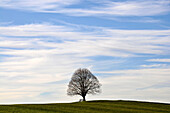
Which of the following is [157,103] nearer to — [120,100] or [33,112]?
[120,100]

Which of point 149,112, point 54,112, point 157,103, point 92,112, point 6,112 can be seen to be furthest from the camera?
point 157,103

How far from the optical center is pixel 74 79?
296 feet

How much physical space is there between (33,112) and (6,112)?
4.59 m

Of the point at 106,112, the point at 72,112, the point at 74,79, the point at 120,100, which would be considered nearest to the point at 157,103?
the point at 120,100

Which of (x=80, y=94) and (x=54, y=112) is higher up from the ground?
(x=80, y=94)

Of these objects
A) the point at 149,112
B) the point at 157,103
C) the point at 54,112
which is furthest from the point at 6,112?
the point at 157,103

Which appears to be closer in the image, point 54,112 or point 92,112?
point 54,112

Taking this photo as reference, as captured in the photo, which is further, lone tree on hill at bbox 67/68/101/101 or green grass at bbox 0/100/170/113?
lone tree on hill at bbox 67/68/101/101

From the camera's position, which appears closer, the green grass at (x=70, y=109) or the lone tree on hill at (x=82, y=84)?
the green grass at (x=70, y=109)

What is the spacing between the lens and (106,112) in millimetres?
56125

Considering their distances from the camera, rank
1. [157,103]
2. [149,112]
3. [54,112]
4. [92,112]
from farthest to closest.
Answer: [157,103]
[149,112]
[92,112]
[54,112]

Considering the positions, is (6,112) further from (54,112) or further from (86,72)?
(86,72)

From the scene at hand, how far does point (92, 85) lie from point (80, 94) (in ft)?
15.4

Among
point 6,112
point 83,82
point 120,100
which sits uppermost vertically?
point 83,82
